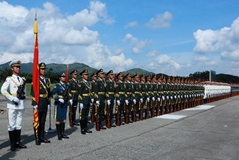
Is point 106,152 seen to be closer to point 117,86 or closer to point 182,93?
point 117,86

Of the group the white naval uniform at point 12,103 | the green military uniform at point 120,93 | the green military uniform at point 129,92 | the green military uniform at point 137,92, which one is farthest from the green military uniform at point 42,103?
the green military uniform at point 137,92

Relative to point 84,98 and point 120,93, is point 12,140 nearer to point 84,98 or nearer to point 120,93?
point 84,98

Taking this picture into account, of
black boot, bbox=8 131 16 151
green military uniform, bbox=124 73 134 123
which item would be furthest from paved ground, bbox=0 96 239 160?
green military uniform, bbox=124 73 134 123

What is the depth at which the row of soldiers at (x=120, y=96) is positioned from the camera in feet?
29.6

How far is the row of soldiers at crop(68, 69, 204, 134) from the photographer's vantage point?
9.02 metres

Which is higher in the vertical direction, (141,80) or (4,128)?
(141,80)

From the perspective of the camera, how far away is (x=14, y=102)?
6250 millimetres

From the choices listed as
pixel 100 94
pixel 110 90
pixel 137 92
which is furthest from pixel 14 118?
pixel 137 92

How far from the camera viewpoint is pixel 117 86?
1028 cm

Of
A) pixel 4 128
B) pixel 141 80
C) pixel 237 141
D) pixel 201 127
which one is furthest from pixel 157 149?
pixel 141 80

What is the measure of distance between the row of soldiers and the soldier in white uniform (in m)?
2.29

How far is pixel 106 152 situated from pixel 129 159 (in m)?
0.69

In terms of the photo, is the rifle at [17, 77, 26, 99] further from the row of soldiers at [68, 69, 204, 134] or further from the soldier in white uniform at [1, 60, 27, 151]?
the row of soldiers at [68, 69, 204, 134]

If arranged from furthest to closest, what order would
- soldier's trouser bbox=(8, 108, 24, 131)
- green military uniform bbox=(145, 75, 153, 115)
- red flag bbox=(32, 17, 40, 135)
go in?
green military uniform bbox=(145, 75, 153, 115) → red flag bbox=(32, 17, 40, 135) → soldier's trouser bbox=(8, 108, 24, 131)
